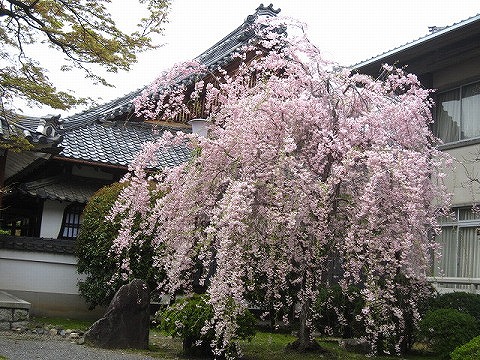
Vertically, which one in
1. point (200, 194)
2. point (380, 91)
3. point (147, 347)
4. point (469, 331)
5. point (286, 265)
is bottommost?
point (147, 347)

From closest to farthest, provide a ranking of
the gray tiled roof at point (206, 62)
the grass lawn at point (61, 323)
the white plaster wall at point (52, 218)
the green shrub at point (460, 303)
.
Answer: the green shrub at point (460, 303)
the grass lawn at point (61, 323)
the white plaster wall at point (52, 218)
the gray tiled roof at point (206, 62)

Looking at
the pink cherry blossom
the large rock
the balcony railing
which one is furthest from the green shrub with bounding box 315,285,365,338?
the large rock

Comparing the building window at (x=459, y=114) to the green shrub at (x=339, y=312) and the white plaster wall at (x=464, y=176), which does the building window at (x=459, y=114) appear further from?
the green shrub at (x=339, y=312)

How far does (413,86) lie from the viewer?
10.2 meters

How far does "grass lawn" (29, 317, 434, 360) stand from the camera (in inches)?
406

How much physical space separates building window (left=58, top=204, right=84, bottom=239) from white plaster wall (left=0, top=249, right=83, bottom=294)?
1561 millimetres

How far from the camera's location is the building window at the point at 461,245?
13.3m

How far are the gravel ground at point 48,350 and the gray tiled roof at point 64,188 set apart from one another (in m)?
5.12

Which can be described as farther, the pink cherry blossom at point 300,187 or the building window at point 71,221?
the building window at point 71,221

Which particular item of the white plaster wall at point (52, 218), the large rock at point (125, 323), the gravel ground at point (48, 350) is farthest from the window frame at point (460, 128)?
the white plaster wall at point (52, 218)

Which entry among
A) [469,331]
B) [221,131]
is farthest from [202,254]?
[469,331]

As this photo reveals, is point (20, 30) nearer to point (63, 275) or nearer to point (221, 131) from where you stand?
point (221, 131)

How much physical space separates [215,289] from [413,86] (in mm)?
4789

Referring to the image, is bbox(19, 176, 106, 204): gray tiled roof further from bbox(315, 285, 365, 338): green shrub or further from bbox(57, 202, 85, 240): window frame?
bbox(315, 285, 365, 338): green shrub
